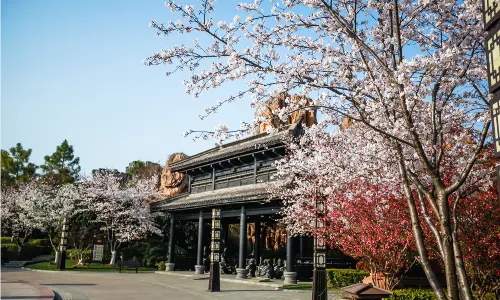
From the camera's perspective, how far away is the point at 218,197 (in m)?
24.2

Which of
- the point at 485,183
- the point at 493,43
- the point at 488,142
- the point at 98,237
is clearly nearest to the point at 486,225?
the point at 485,183

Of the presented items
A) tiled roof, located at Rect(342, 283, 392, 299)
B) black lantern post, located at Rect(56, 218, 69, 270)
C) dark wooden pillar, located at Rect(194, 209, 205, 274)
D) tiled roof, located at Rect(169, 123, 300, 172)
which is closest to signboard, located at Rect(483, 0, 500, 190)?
tiled roof, located at Rect(342, 283, 392, 299)

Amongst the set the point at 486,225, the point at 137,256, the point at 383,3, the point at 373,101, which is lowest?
the point at 137,256

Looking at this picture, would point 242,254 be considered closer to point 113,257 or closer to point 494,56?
point 113,257

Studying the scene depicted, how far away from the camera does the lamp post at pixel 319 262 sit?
11663 millimetres

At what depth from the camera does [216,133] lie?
7.01m

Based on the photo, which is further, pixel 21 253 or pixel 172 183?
pixel 172 183

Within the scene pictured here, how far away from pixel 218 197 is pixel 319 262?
12.7m

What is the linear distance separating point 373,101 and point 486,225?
5715mm

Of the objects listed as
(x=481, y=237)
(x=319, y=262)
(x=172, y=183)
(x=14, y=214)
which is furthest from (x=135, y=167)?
(x=481, y=237)

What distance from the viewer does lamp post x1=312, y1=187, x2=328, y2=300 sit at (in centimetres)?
1166

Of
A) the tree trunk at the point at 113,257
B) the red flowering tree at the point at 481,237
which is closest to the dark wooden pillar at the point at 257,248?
the tree trunk at the point at 113,257

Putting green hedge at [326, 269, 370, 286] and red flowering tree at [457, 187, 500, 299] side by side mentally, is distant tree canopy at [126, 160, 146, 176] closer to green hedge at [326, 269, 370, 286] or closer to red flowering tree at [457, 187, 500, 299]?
green hedge at [326, 269, 370, 286]

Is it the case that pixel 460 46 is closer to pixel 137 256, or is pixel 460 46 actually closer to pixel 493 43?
pixel 493 43
